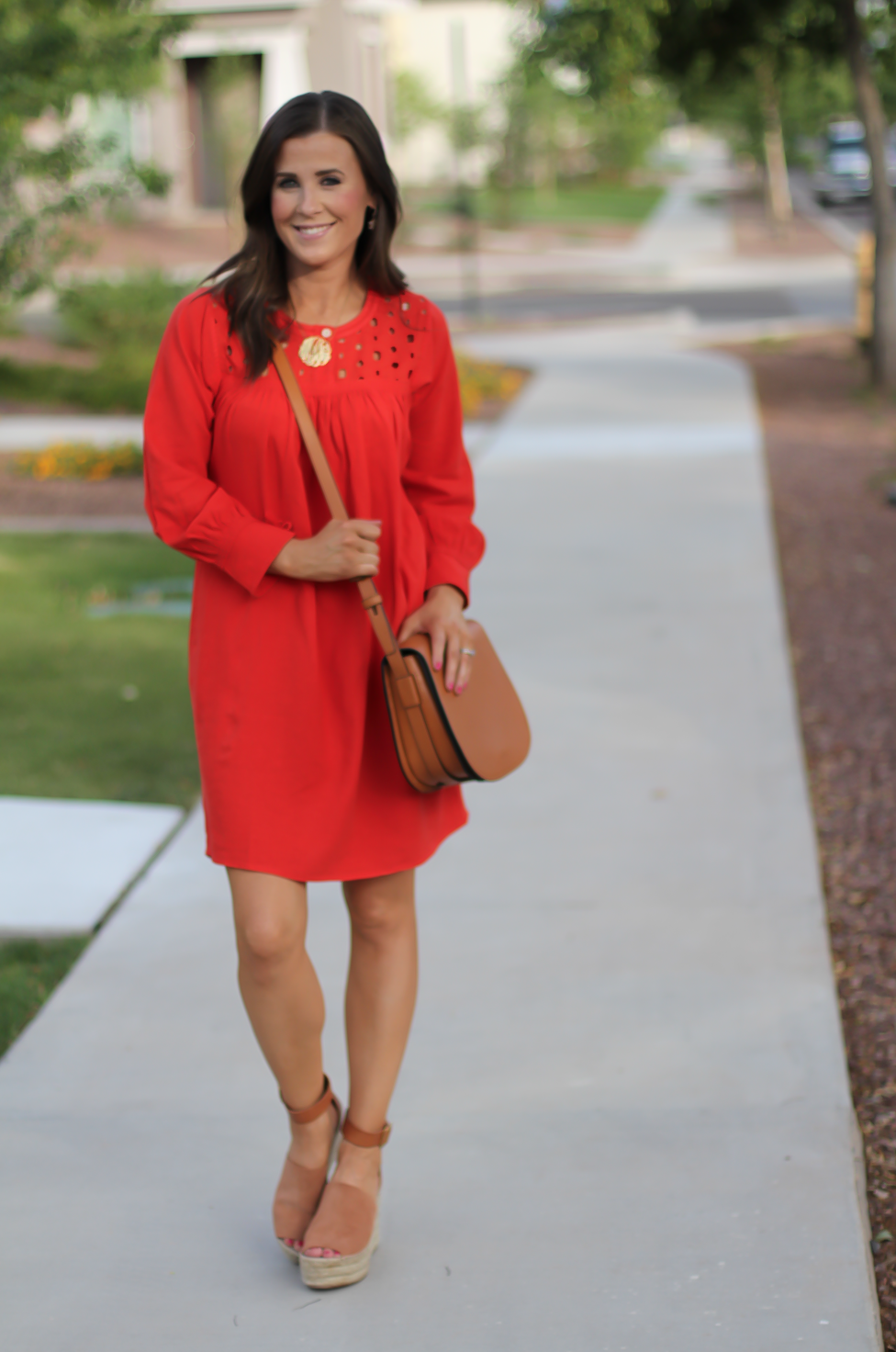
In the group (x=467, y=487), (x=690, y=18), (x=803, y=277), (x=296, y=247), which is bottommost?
(x=803, y=277)

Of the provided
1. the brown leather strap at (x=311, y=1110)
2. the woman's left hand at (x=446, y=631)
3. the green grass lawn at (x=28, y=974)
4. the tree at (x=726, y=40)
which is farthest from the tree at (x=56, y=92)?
the brown leather strap at (x=311, y=1110)

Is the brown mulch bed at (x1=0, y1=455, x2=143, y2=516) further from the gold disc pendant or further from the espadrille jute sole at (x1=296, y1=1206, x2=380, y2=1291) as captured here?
the espadrille jute sole at (x1=296, y1=1206, x2=380, y2=1291)

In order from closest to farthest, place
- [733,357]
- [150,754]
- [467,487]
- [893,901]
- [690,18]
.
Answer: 1. [467,487]
2. [893,901]
3. [150,754]
4. [690,18]
5. [733,357]

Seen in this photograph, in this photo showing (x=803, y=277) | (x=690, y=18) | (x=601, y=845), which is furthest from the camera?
(x=803, y=277)

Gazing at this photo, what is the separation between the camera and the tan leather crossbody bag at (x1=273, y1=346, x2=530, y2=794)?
235 cm

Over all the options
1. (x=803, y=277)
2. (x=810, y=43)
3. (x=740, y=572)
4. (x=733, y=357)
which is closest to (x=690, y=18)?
(x=810, y=43)

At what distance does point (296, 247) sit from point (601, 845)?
8.07 ft

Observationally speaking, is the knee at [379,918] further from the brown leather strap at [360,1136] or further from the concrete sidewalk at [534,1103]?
the concrete sidewalk at [534,1103]

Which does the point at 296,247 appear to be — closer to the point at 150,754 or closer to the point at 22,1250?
the point at 22,1250

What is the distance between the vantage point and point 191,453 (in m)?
2.36

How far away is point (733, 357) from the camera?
1577 centimetres

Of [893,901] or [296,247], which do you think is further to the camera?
[893,901]

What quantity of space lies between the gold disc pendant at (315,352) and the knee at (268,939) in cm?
88

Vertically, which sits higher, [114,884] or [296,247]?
[296,247]
